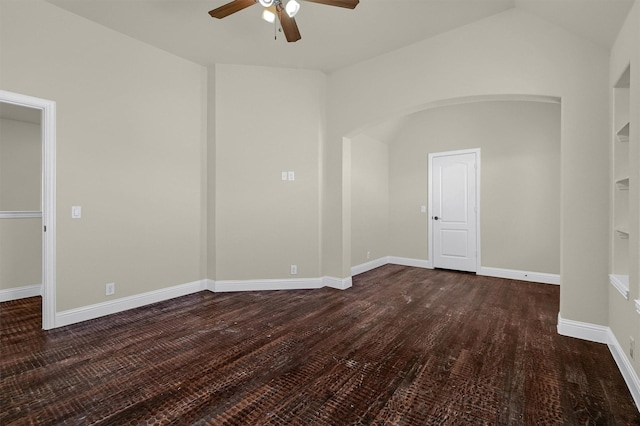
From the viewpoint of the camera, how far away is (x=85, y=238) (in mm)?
3184

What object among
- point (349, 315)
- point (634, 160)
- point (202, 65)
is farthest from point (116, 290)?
point (634, 160)

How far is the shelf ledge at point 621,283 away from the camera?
7.07 ft

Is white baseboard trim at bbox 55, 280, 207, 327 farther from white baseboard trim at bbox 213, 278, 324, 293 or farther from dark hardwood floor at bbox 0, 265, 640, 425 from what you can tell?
white baseboard trim at bbox 213, 278, 324, 293

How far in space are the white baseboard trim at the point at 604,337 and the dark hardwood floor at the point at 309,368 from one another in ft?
0.22

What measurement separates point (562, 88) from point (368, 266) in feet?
12.6

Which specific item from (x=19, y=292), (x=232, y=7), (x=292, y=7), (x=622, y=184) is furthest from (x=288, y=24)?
(x=19, y=292)

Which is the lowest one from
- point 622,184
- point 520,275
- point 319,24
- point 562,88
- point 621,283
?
point 520,275

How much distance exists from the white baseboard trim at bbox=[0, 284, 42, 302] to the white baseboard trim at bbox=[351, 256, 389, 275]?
4.57m

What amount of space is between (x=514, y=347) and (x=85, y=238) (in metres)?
4.23

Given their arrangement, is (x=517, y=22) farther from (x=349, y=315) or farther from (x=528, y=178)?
(x=349, y=315)

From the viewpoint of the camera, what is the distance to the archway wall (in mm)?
2664

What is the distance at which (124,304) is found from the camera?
347cm

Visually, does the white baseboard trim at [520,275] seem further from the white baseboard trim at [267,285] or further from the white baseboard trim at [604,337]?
the white baseboard trim at [267,285]

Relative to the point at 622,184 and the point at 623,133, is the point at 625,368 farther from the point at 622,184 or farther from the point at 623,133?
the point at 623,133
